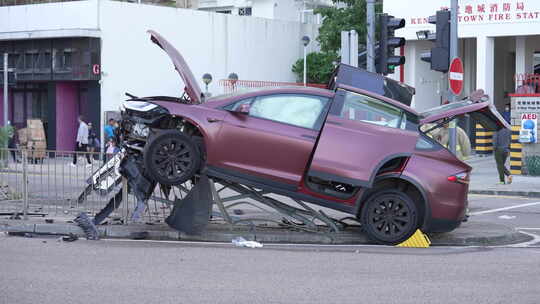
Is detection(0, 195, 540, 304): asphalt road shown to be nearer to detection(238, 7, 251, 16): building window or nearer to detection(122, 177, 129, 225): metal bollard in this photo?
detection(122, 177, 129, 225): metal bollard

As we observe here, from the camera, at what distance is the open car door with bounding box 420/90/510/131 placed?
11625 mm

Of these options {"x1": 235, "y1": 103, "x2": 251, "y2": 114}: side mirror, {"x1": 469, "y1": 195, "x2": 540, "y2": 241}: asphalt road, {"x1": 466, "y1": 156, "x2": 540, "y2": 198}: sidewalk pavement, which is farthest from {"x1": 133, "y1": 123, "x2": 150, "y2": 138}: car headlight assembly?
{"x1": 466, "y1": 156, "x2": 540, "y2": 198}: sidewalk pavement

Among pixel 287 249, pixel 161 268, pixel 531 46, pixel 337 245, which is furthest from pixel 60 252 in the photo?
pixel 531 46

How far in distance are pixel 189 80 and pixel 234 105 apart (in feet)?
2.48

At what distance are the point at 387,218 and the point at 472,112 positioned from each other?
197cm

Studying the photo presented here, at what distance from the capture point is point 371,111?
11141 millimetres

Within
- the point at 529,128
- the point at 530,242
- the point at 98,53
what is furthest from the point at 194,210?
the point at 98,53

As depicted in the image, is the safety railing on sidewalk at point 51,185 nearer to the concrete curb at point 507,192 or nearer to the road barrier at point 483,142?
the concrete curb at point 507,192

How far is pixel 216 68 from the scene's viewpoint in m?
36.5

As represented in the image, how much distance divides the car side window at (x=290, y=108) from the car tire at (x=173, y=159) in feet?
2.96

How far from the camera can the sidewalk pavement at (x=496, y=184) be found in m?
20.2

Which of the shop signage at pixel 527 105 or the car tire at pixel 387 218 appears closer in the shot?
the car tire at pixel 387 218

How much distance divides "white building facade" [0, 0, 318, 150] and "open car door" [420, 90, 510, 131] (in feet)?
72.9

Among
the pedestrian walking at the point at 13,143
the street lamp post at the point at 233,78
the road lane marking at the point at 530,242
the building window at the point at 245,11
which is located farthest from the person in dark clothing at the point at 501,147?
the building window at the point at 245,11
